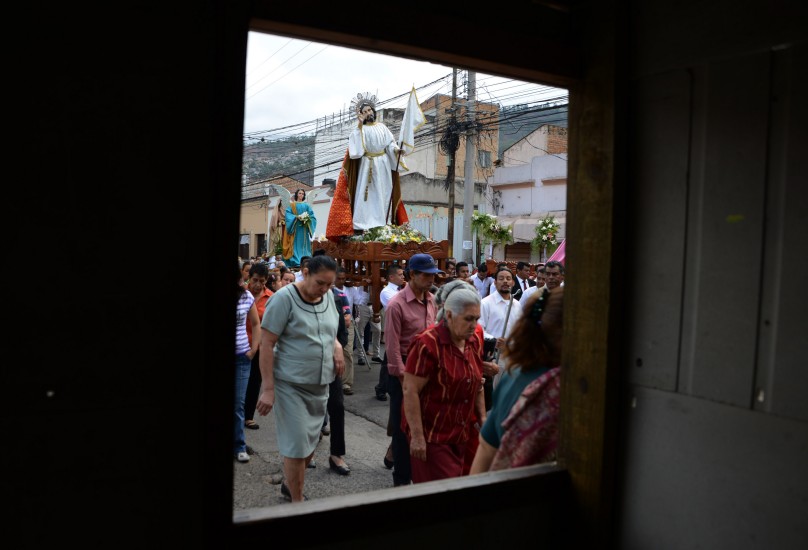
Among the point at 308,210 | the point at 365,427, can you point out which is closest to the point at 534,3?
the point at 365,427

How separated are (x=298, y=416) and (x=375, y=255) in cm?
473

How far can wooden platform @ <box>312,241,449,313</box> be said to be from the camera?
956cm

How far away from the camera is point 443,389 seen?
4.25 meters

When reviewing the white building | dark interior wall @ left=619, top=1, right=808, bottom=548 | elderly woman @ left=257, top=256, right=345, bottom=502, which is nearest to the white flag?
elderly woman @ left=257, top=256, right=345, bottom=502

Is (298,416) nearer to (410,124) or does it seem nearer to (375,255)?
(375,255)

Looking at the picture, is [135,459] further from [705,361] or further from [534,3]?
[534,3]

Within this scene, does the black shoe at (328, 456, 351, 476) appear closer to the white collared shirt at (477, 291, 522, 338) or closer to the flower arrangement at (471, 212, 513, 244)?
the white collared shirt at (477, 291, 522, 338)

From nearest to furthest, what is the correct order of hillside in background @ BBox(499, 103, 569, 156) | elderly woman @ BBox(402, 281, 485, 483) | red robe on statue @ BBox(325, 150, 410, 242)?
1. elderly woman @ BBox(402, 281, 485, 483)
2. red robe on statue @ BBox(325, 150, 410, 242)
3. hillside in background @ BBox(499, 103, 569, 156)

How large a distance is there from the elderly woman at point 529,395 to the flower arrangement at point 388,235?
6.74 meters

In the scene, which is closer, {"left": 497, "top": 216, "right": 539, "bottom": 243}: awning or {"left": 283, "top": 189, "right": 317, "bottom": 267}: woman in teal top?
{"left": 283, "top": 189, "right": 317, "bottom": 267}: woman in teal top

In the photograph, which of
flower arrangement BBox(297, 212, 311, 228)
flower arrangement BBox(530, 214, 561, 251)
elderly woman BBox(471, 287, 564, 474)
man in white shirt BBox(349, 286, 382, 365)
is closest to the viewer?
elderly woman BBox(471, 287, 564, 474)

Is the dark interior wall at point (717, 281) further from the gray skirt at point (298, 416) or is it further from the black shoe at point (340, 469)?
the black shoe at point (340, 469)

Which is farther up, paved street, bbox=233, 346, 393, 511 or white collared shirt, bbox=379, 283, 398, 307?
white collared shirt, bbox=379, 283, 398, 307

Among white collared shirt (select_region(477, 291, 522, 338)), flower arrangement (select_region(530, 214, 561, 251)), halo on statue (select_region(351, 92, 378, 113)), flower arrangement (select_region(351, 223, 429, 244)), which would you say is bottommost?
white collared shirt (select_region(477, 291, 522, 338))
